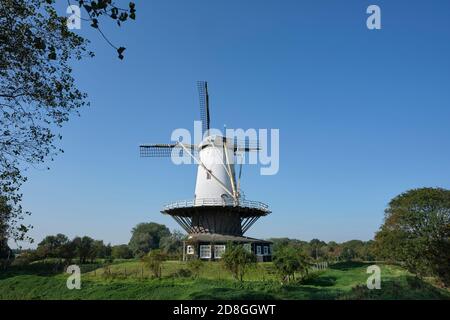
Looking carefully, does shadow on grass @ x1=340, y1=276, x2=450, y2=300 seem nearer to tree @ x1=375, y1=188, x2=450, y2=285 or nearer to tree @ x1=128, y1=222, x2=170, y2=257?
tree @ x1=375, y1=188, x2=450, y2=285

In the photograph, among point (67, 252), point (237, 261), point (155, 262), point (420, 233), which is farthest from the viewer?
point (67, 252)

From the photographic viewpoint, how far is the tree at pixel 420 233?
84.3ft

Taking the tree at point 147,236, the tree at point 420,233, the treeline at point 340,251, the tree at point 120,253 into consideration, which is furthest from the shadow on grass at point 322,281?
the tree at point 147,236

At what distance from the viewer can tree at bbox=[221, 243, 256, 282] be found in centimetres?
2577

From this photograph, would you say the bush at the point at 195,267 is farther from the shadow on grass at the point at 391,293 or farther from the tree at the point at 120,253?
the tree at the point at 120,253

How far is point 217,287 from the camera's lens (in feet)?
65.3

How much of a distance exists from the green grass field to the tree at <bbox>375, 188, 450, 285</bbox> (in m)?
2.06

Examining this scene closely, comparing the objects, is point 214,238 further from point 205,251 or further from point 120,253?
point 120,253

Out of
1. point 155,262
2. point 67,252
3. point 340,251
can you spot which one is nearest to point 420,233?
point 155,262

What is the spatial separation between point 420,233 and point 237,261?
538 inches
